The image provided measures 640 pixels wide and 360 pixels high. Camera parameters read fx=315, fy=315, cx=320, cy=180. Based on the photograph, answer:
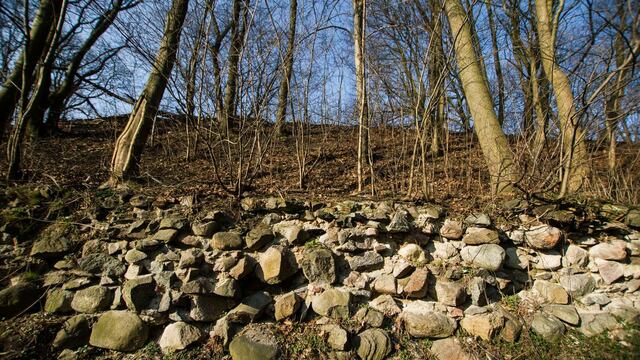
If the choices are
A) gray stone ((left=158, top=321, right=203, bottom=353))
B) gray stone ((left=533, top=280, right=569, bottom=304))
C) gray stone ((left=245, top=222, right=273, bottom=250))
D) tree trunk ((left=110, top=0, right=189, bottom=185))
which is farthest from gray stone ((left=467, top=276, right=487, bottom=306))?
tree trunk ((left=110, top=0, right=189, bottom=185))

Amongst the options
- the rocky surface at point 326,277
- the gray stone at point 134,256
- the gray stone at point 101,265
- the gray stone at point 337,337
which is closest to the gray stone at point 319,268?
the rocky surface at point 326,277

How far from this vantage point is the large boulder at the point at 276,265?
9.82 ft

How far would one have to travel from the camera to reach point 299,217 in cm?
351

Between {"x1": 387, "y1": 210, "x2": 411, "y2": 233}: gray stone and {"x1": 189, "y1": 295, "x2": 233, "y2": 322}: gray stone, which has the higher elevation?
{"x1": 387, "y1": 210, "x2": 411, "y2": 233}: gray stone

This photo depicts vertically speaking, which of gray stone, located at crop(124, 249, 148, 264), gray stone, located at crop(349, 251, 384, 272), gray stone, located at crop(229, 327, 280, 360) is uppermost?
gray stone, located at crop(124, 249, 148, 264)

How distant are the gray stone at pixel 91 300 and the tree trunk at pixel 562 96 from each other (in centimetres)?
467

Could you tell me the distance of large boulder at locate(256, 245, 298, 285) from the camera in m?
2.99

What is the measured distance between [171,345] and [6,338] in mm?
1247

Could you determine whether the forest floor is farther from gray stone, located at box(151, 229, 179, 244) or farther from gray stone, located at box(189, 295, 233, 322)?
gray stone, located at box(189, 295, 233, 322)

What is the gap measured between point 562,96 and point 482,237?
9.12ft

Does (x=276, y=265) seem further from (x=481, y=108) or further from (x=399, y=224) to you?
(x=481, y=108)

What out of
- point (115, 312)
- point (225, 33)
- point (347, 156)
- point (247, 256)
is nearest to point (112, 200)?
point (115, 312)

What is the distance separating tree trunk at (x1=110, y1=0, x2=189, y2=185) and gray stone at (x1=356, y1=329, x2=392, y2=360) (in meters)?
3.43

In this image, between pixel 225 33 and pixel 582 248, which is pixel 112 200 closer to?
pixel 225 33
